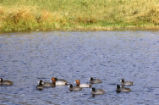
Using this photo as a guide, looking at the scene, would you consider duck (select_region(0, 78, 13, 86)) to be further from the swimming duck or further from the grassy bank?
the grassy bank

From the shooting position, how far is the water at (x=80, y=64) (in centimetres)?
2452

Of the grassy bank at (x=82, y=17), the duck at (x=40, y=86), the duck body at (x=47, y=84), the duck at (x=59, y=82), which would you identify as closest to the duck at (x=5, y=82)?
the duck at (x=40, y=86)

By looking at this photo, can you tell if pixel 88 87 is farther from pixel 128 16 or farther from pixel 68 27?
pixel 128 16

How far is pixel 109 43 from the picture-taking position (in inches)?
1716

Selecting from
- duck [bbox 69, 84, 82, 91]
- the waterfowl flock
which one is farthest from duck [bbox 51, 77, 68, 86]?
duck [bbox 69, 84, 82, 91]

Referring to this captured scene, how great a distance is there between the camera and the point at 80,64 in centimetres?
3369

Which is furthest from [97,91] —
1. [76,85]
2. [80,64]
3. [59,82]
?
[80,64]

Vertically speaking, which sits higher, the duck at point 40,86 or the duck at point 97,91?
the duck at point 40,86

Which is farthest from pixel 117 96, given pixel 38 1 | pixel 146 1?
pixel 38 1

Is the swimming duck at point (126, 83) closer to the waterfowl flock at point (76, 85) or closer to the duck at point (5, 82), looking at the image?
the waterfowl flock at point (76, 85)

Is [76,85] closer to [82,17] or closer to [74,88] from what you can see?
[74,88]

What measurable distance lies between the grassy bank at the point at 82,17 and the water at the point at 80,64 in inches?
79.9

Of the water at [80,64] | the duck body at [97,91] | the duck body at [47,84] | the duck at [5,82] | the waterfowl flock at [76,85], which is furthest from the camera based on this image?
the duck at [5,82]

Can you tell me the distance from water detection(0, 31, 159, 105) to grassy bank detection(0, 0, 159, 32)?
79.9 inches
